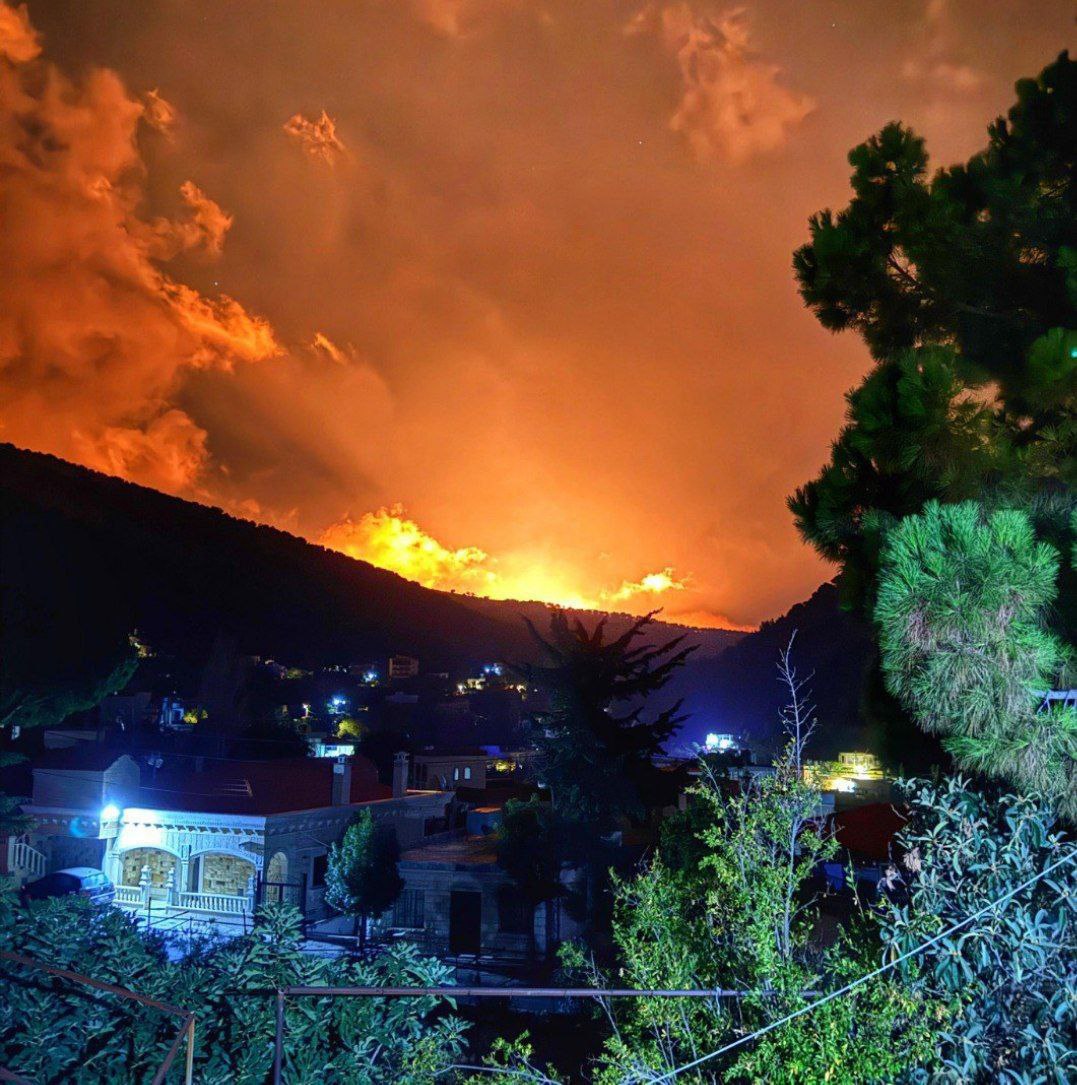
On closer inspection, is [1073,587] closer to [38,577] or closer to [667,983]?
[667,983]

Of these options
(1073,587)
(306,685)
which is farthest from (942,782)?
(306,685)

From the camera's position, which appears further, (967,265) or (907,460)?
(967,265)

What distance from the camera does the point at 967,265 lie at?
734 cm

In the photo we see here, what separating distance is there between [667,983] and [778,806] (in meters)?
1.41

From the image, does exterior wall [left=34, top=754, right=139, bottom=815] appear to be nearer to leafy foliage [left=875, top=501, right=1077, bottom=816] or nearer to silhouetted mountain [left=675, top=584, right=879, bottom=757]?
leafy foliage [left=875, top=501, right=1077, bottom=816]

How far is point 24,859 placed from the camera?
23.6 m

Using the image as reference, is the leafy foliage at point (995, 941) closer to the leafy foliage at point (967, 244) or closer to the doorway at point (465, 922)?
the leafy foliage at point (967, 244)

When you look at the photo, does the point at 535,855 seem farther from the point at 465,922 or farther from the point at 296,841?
the point at 296,841

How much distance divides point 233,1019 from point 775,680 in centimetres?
3594

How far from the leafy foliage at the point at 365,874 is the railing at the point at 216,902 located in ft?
7.22

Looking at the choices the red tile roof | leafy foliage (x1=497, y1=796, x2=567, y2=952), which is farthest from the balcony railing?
leafy foliage (x1=497, y1=796, x2=567, y2=952)

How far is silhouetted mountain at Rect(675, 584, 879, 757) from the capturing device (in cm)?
4453

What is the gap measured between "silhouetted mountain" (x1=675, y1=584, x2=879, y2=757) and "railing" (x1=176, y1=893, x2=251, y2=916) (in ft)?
76.5

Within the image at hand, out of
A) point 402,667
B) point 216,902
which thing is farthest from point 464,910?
point 402,667
